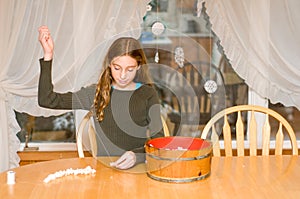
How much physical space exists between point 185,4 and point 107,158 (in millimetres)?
1226

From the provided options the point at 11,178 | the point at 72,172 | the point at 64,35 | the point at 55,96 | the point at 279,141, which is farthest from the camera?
the point at 64,35

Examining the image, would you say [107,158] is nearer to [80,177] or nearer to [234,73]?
[80,177]

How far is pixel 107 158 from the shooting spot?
197cm

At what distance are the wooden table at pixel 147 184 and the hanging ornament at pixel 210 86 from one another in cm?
99

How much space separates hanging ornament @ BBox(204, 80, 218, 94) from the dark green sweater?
880mm

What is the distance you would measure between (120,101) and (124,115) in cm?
6

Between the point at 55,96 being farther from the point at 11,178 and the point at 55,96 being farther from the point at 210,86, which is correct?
the point at 210,86

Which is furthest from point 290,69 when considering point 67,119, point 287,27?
point 67,119

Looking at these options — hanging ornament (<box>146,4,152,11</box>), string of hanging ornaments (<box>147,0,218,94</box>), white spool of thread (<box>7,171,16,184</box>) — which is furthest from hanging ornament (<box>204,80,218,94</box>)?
white spool of thread (<box>7,171,16,184</box>)

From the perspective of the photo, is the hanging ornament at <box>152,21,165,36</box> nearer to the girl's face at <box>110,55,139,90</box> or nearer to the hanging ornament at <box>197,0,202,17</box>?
the hanging ornament at <box>197,0,202,17</box>

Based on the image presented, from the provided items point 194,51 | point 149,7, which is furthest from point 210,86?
point 149,7

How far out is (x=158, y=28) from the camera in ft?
9.02

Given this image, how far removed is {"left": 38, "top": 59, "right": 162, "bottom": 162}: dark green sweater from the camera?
198 centimetres

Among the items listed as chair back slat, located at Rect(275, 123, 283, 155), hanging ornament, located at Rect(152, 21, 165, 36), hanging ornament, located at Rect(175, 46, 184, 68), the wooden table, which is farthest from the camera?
hanging ornament, located at Rect(175, 46, 184, 68)
